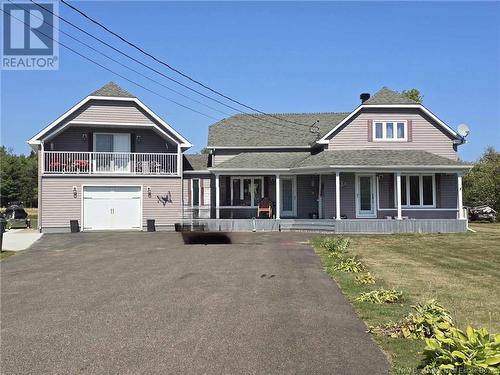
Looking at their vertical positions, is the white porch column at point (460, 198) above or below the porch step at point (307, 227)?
above

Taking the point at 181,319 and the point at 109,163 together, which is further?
the point at 109,163

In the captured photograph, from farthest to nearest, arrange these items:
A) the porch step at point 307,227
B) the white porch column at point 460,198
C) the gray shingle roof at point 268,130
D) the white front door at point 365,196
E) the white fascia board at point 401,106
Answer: the gray shingle roof at point 268,130 → the white fascia board at point 401,106 → the white front door at point 365,196 → the white porch column at point 460,198 → the porch step at point 307,227

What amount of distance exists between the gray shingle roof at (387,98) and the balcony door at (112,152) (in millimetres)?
13480

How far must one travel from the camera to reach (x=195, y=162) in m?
31.5

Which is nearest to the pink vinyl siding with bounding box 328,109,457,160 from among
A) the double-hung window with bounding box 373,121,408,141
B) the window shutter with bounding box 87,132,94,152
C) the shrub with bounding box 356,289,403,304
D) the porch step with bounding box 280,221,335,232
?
the double-hung window with bounding box 373,121,408,141

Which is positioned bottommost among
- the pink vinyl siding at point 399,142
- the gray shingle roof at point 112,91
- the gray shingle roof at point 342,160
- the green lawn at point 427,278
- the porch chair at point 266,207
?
the green lawn at point 427,278

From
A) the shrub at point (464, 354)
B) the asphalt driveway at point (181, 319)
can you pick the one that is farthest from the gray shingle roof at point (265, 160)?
the shrub at point (464, 354)

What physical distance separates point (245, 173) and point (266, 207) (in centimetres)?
214

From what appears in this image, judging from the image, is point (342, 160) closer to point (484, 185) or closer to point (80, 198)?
point (80, 198)

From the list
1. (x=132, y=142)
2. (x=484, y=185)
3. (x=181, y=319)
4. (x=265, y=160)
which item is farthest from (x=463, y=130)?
(x=181, y=319)

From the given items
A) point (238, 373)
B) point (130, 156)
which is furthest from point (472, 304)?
point (130, 156)

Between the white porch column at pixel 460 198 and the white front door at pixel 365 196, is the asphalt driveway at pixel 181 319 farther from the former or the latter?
the white porch column at pixel 460 198

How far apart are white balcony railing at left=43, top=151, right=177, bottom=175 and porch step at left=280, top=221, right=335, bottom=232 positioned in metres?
7.20

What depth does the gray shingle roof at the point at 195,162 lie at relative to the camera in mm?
30022
